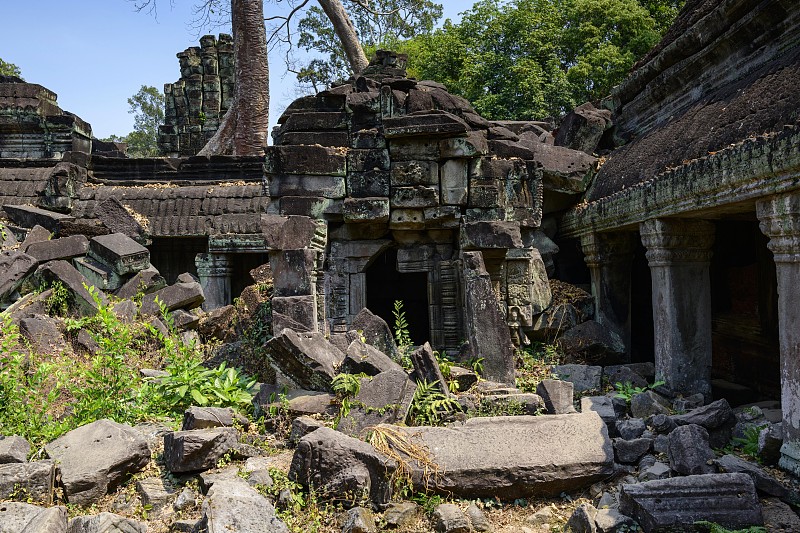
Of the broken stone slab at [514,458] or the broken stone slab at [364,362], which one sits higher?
the broken stone slab at [364,362]

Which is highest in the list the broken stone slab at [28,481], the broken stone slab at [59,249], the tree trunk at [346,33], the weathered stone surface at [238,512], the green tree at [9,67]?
the green tree at [9,67]

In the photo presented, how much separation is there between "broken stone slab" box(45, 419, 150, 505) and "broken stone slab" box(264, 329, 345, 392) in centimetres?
123

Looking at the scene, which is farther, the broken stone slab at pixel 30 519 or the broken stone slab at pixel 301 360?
the broken stone slab at pixel 301 360

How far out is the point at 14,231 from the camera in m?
8.71

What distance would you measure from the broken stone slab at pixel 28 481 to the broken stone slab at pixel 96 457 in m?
0.09

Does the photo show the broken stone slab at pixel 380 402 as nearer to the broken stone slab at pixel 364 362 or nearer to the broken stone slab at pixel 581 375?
the broken stone slab at pixel 364 362

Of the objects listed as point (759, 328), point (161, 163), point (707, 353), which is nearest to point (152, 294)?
point (161, 163)

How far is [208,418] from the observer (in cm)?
418

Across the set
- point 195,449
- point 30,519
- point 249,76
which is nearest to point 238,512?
point 195,449

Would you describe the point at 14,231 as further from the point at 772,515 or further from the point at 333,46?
the point at 333,46

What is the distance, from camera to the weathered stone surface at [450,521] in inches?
135

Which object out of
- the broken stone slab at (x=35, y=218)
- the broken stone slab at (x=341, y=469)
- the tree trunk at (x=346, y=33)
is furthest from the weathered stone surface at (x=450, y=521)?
the tree trunk at (x=346, y=33)

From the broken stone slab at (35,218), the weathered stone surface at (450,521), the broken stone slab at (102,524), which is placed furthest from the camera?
the broken stone slab at (35,218)

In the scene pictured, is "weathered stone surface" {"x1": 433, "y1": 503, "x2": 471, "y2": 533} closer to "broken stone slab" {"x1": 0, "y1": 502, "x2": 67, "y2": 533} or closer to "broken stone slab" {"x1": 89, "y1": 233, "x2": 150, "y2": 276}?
"broken stone slab" {"x1": 0, "y1": 502, "x2": 67, "y2": 533}
